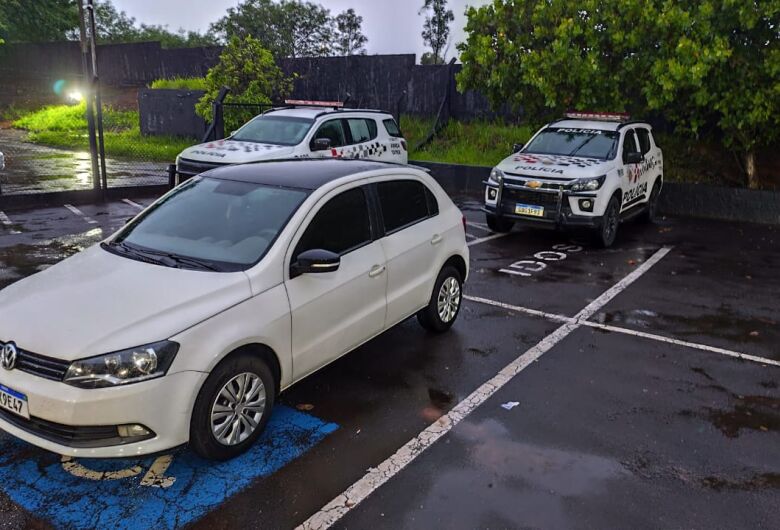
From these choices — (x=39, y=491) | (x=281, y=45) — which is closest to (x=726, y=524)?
(x=39, y=491)

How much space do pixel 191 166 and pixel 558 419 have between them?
8.57 m

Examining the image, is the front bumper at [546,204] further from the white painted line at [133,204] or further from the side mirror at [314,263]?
the white painted line at [133,204]

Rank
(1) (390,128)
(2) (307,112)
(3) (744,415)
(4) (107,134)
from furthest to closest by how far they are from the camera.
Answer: (4) (107,134), (1) (390,128), (2) (307,112), (3) (744,415)

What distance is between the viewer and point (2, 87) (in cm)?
2967

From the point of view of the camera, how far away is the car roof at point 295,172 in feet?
16.5

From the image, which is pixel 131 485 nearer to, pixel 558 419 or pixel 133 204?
pixel 558 419

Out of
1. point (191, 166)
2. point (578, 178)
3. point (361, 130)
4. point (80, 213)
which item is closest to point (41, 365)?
point (578, 178)

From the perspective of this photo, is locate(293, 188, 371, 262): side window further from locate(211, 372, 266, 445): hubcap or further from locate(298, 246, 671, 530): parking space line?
locate(298, 246, 671, 530): parking space line

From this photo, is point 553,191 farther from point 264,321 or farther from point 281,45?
point 281,45

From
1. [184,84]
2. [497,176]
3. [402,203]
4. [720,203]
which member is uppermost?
[184,84]

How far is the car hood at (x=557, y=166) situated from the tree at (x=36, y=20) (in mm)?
30173

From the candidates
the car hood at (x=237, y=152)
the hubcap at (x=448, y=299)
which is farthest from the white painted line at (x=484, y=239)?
the hubcap at (x=448, y=299)

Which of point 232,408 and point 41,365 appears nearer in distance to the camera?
point 41,365

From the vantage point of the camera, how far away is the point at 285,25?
38.5 meters
